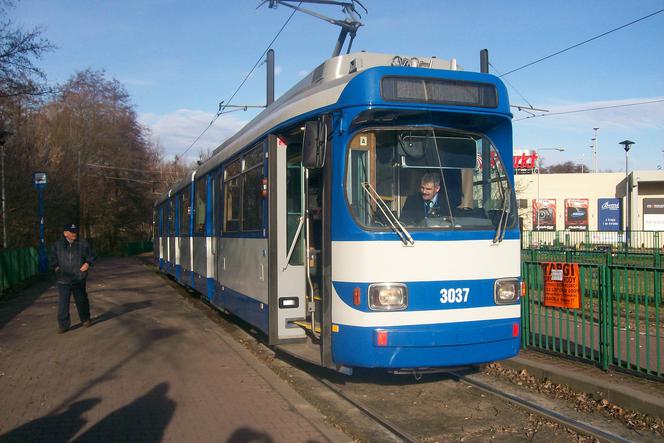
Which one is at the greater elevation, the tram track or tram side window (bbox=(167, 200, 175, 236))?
tram side window (bbox=(167, 200, 175, 236))

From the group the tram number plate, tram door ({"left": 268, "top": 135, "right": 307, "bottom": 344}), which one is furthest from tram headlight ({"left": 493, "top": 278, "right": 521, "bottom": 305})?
tram door ({"left": 268, "top": 135, "right": 307, "bottom": 344})

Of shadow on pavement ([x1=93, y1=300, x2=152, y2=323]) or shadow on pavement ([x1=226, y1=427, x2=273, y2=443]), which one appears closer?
shadow on pavement ([x1=226, y1=427, x2=273, y2=443])

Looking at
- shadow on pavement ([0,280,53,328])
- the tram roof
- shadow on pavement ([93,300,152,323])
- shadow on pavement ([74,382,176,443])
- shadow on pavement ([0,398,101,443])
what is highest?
the tram roof

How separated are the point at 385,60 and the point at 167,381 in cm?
481

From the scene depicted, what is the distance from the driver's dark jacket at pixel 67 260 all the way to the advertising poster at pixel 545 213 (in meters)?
50.7

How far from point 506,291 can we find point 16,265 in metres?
19.7

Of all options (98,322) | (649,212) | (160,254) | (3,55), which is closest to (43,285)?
(160,254)

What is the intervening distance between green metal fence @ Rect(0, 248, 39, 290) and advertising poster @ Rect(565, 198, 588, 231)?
1777 inches

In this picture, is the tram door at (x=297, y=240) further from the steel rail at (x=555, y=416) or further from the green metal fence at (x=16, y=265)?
the green metal fence at (x=16, y=265)

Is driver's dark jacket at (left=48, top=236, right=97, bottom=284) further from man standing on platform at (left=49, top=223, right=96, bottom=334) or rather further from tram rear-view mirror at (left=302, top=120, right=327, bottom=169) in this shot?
tram rear-view mirror at (left=302, top=120, right=327, bottom=169)

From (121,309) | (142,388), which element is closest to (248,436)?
(142,388)

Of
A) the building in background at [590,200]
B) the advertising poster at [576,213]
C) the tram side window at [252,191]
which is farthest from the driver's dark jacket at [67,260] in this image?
the advertising poster at [576,213]

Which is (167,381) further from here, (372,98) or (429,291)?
(372,98)

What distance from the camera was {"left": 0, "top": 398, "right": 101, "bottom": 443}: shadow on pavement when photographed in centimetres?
570
